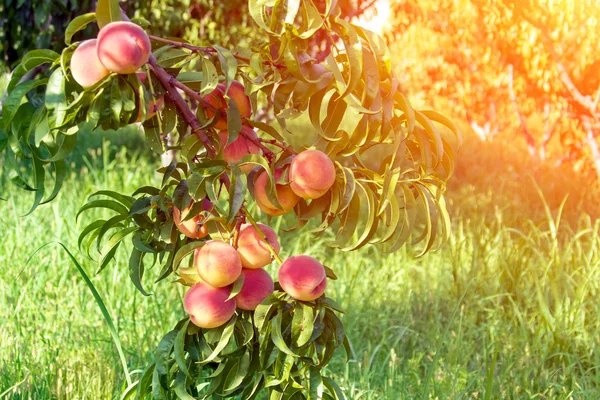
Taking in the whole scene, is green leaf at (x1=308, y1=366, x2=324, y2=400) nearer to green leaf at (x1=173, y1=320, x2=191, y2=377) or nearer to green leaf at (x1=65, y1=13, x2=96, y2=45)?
green leaf at (x1=173, y1=320, x2=191, y2=377)

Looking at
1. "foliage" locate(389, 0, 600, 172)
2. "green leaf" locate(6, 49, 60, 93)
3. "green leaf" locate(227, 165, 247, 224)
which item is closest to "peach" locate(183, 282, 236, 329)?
"green leaf" locate(227, 165, 247, 224)

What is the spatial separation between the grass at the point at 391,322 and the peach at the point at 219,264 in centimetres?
70

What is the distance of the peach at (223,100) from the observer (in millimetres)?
950

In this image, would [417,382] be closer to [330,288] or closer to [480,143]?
[330,288]

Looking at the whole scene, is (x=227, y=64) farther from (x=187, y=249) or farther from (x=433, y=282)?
(x=433, y=282)

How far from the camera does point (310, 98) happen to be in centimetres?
92

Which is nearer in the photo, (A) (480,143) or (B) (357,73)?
(B) (357,73)

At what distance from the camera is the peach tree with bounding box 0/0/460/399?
0.84m

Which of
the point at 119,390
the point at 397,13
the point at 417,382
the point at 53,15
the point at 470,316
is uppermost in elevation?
the point at 397,13

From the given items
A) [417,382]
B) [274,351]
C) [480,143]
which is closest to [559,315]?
[417,382]

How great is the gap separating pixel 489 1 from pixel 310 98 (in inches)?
133

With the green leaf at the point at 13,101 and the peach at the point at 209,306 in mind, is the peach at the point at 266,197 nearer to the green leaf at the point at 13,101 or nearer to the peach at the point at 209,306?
the peach at the point at 209,306

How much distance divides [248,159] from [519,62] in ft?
13.5

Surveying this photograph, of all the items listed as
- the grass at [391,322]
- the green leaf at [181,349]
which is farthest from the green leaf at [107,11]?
the grass at [391,322]
